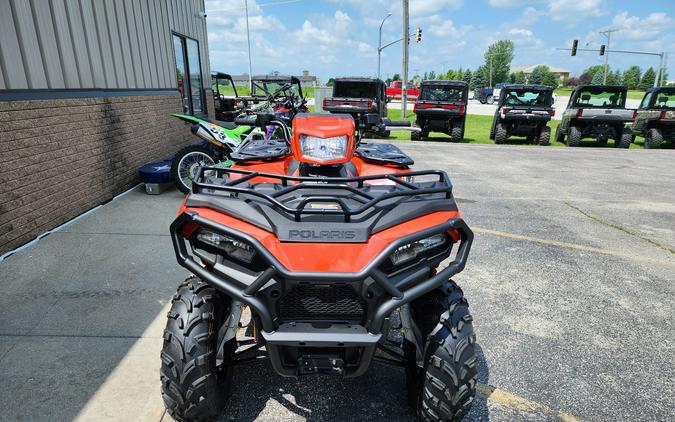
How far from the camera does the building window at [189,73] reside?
9.57m

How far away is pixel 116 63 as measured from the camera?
6.44 m

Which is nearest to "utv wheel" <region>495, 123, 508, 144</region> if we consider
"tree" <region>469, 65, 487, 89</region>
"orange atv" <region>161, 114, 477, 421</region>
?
"orange atv" <region>161, 114, 477, 421</region>

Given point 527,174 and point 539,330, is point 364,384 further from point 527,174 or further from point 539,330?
point 527,174

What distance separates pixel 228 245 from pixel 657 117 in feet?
54.9

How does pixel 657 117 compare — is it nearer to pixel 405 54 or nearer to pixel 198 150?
pixel 405 54

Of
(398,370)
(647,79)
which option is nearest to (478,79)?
(647,79)

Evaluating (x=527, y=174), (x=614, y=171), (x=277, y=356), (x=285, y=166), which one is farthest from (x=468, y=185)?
(x=277, y=356)

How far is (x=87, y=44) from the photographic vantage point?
5.66m

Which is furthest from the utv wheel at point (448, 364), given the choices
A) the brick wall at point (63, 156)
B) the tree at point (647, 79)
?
the tree at point (647, 79)

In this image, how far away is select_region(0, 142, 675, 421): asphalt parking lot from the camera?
2412mm

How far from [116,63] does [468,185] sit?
642 centimetres

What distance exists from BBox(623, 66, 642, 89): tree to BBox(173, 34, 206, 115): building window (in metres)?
118

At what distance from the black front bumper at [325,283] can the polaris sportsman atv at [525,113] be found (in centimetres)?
1401

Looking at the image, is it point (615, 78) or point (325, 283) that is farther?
point (615, 78)
